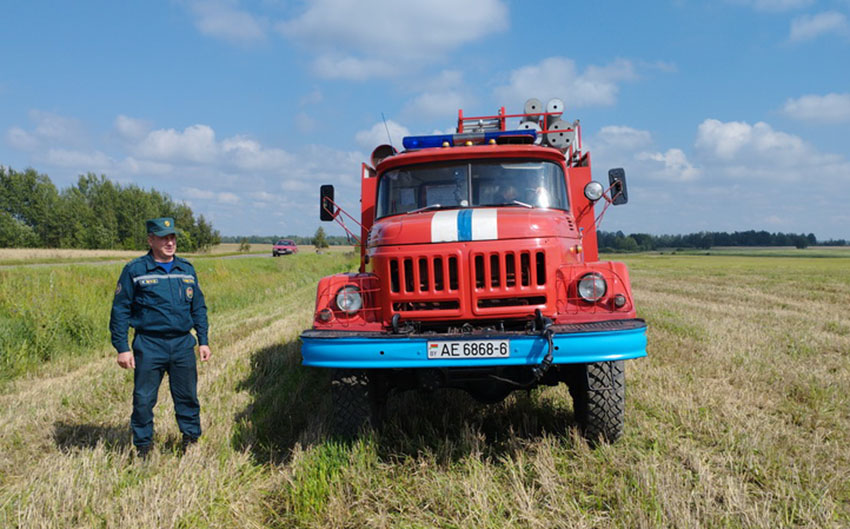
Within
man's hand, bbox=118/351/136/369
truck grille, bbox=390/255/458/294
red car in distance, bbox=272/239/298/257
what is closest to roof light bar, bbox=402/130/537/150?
truck grille, bbox=390/255/458/294

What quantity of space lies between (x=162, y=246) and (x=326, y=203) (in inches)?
71.3

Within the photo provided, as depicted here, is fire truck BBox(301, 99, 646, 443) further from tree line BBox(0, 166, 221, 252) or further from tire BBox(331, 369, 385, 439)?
tree line BBox(0, 166, 221, 252)

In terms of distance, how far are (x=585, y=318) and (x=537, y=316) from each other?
41 cm

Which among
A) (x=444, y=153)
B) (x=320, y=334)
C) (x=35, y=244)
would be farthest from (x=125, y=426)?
(x=35, y=244)

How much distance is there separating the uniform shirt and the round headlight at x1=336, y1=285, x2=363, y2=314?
4.05ft

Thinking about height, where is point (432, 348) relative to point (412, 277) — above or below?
below

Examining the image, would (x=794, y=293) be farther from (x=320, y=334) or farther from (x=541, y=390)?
(x=320, y=334)

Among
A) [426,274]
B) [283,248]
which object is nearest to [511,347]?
[426,274]

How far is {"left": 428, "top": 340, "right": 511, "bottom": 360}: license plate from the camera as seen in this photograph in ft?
11.9

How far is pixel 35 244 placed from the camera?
60125 mm

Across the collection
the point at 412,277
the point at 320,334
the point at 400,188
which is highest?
the point at 400,188

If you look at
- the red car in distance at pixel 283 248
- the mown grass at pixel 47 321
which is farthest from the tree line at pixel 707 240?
the mown grass at pixel 47 321

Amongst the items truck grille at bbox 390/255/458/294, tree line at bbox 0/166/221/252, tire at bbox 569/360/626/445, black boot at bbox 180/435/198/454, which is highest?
tree line at bbox 0/166/221/252

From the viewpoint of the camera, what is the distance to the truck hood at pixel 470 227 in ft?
13.3
